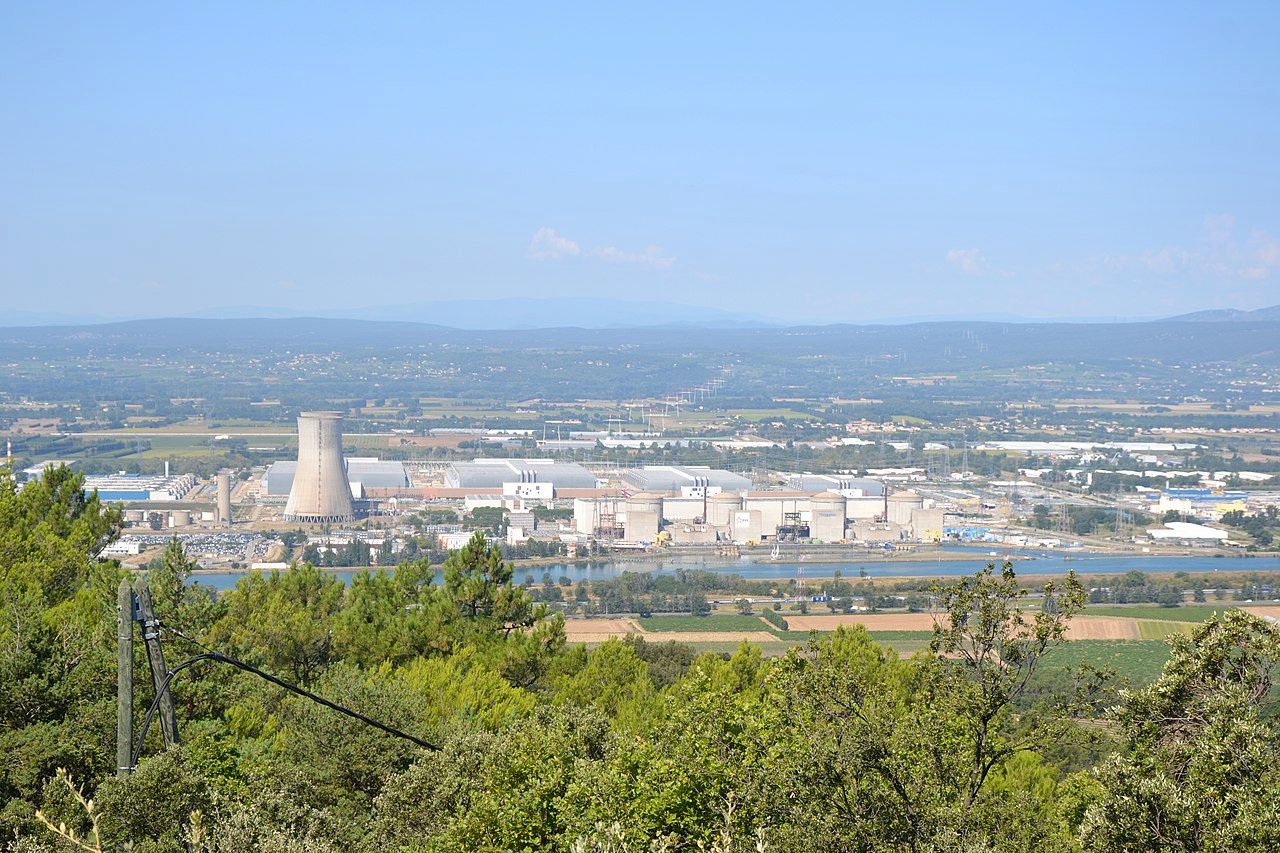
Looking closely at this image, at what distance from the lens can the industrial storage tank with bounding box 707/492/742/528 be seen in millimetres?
38625

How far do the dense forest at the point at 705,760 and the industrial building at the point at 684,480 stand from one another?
33.2 m

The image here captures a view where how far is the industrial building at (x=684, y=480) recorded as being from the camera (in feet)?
139

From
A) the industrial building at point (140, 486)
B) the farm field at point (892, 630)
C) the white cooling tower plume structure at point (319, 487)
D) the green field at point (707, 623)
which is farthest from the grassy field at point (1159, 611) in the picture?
the industrial building at point (140, 486)

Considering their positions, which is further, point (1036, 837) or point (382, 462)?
point (382, 462)

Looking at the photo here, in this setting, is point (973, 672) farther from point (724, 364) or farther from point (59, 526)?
point (724, 364)

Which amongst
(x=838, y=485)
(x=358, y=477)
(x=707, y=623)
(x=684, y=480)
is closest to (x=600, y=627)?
(x=707, y=623)

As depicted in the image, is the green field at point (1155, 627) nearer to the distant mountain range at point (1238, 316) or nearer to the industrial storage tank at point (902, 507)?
the industrial storage tank at point (902, 507)

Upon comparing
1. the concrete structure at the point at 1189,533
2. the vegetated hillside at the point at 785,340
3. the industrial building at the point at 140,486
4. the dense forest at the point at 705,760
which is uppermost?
the dense forest at the point at 705,760

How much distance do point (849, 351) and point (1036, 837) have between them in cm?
12738

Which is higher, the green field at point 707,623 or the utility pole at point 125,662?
the utility pole at point 125,662

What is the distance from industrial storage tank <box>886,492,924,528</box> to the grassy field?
12408 millimetres

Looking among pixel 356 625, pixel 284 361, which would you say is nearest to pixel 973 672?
pixel 356 625

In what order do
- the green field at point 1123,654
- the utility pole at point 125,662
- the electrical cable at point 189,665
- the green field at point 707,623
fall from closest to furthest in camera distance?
the utility pole at point 125,662
the electrical cable at point 189,665
the green field at point 1123,654
the green field at point 707,623

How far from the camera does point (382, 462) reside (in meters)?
49.0
